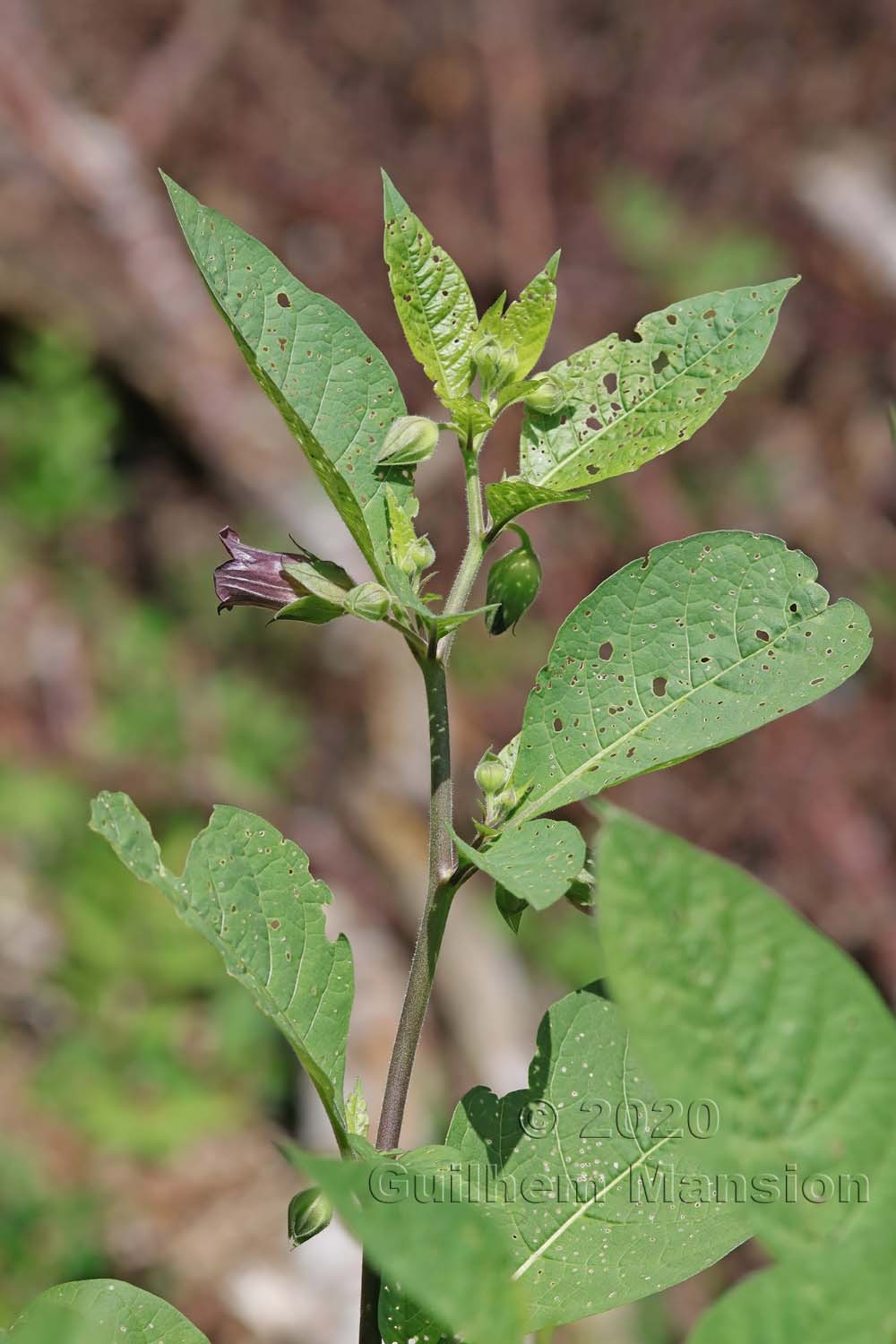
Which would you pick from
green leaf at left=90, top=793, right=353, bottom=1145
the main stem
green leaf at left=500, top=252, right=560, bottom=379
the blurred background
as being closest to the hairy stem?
the main stem

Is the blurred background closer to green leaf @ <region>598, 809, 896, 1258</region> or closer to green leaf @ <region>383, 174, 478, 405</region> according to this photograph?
green leaf @ <region>383, 174, 478, 405</region>

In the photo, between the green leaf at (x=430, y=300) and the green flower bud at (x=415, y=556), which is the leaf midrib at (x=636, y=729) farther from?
the green leaf at (x=430, y=300)

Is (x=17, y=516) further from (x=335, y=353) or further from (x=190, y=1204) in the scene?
(x=335, y=353)

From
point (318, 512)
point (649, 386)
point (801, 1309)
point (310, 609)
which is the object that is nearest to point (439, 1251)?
point (801, 1309)

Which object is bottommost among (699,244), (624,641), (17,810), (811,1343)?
(811,1343)

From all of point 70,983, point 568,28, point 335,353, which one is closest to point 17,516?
point 70,983

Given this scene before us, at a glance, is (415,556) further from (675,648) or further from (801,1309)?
(801,1309)
